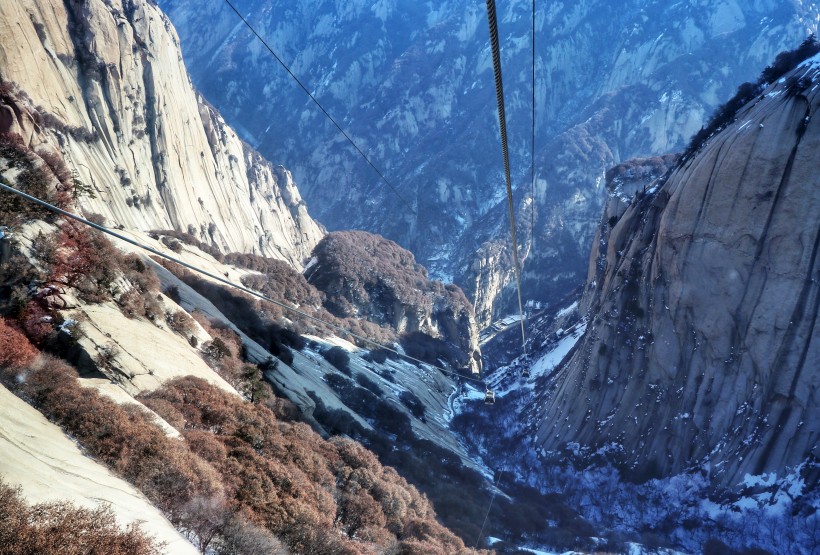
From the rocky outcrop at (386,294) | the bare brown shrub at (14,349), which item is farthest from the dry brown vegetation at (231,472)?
the rocky outcrop at (386,294)

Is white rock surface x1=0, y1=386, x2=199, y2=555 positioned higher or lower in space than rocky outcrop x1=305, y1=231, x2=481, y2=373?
lower

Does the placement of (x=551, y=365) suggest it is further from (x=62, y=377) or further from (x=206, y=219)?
(x=62, y=377)

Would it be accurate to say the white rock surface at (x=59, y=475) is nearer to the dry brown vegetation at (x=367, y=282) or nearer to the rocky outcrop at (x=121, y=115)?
the rocky outcrop at (x=121, y=115)

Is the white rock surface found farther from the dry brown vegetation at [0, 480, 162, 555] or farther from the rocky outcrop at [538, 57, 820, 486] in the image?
the rocky outcrop at [538, 57, 820, 486]

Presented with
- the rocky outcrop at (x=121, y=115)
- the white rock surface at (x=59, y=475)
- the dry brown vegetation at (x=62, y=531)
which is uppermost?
the rocky outcrop at (x=121, y=115)

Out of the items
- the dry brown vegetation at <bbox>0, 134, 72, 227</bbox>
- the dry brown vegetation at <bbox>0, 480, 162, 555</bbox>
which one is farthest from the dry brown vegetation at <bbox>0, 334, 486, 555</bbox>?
the dry brown vegetation at <bbox>0, 134, 72, 227</bbox>
